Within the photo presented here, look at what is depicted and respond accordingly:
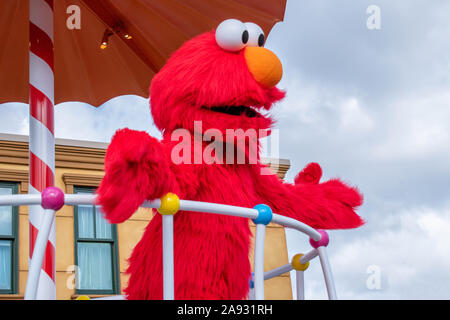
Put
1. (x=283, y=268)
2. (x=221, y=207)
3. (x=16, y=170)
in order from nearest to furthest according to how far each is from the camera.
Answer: (x=221, y=207) → (x=283, y=268) → (x=16, y=170)

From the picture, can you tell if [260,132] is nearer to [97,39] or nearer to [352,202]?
[352,202]

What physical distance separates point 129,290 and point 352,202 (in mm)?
1080

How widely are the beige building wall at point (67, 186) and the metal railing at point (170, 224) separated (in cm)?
338

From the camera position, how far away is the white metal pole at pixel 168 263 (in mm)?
2125

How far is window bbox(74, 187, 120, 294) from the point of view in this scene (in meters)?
6.13

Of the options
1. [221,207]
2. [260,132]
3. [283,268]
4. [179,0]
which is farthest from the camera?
[179,0]

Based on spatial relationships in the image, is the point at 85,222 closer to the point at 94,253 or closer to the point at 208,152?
the point at 94,253

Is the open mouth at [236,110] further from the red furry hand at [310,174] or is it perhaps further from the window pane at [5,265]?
the window pane at [5,265]

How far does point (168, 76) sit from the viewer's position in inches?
107

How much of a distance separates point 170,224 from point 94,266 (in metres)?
4.22

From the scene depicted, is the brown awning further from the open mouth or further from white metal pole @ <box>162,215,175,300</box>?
white metal pole @ <box>162,215,175,300</box>

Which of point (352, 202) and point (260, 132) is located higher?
point (260, 132)

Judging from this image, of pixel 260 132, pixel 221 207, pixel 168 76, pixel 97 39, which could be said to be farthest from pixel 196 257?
pixel 97 39

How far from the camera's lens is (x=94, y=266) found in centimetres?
622
